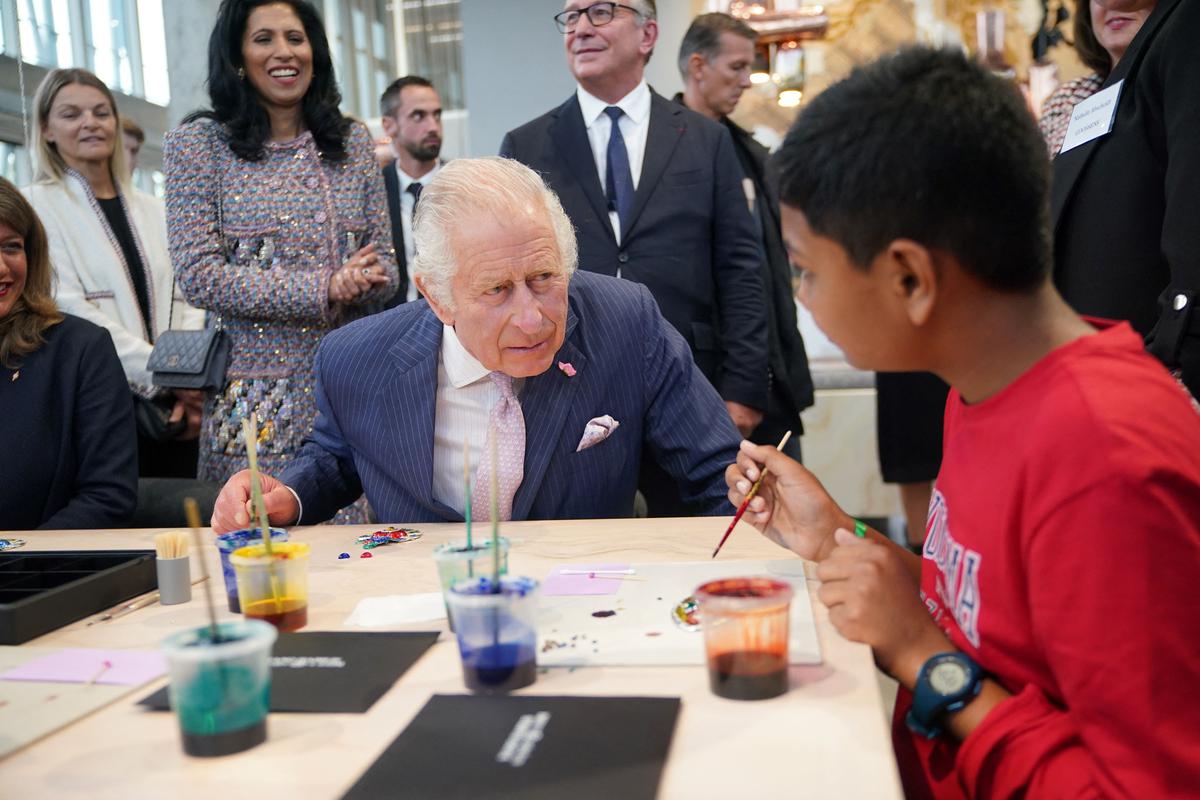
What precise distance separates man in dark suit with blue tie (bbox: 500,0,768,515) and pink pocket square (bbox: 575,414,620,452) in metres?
1.04

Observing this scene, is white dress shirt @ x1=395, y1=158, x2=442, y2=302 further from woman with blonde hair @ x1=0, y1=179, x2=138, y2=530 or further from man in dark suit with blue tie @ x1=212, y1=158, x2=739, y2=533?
man in dark suit with blue tie @ x1=212, y1=158, x2=739, y2=533

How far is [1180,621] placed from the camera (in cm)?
83

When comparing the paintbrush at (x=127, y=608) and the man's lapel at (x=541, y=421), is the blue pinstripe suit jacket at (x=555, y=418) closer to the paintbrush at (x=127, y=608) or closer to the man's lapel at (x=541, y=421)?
the man's lapel at (x=541, y=421)

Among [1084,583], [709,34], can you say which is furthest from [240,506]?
[709,34]

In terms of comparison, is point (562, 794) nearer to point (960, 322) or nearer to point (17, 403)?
point (960, 322)

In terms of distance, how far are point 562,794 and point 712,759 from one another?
0.43 feet

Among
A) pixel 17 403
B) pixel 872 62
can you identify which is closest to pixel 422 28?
pixel 17 403

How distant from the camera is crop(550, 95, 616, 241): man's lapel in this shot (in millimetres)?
2902

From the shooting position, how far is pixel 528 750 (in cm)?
86

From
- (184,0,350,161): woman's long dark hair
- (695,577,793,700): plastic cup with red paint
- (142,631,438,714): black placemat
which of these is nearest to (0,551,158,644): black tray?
(142,631,438,714): black placemat

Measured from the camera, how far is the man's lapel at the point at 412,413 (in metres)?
1.85

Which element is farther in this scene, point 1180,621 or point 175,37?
point 175,37

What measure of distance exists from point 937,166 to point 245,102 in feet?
7.01

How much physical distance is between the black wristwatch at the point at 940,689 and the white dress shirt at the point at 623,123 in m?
2.18
